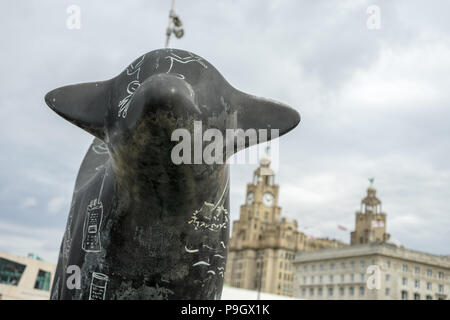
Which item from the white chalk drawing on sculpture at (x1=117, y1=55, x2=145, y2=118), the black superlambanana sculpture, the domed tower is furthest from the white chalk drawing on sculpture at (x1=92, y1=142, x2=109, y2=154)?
the domed tower

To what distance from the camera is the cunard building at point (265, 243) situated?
8569cm

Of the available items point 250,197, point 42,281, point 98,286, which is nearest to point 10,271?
point 42,281

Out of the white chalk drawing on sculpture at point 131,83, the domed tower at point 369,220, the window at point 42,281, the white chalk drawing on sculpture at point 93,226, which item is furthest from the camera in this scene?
the domed tower at point 369,220

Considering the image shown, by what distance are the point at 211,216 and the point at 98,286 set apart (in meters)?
0.76

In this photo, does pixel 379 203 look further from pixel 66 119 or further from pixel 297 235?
pixel 66 119

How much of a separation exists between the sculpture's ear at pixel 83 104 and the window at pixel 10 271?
49.2m

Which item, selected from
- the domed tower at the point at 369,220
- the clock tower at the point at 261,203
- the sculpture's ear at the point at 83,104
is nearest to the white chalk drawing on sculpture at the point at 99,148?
the sculpture's ear at the point at 83,104

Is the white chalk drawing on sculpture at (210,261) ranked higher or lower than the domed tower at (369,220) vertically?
lower

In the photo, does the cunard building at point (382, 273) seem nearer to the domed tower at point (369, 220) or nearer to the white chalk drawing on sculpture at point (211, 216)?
the domed tower at point (369, 220)

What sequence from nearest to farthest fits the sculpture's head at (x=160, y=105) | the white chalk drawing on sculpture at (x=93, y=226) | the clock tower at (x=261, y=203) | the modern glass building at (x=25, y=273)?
the sculpture's head at (x=160, y=105)
the white chalk drawing on sculpture at (x=93, y=226)
the modern glass building at (x=25, y=273)
the clock tower at (x=261, y=203)

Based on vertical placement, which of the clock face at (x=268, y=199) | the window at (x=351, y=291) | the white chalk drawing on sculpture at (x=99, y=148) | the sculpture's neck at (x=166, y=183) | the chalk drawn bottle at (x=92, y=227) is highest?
the clock face at (x=268, y=199)
